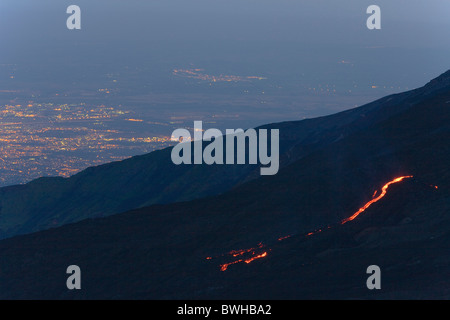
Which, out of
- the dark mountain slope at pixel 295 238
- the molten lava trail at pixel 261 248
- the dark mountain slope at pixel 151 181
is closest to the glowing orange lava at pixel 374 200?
the molten lava trail at pixel 261 248

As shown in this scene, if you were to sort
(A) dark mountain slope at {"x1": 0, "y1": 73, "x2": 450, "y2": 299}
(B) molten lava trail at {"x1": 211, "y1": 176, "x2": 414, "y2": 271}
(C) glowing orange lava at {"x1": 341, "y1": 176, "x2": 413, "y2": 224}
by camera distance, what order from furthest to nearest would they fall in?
(C) glowing orange lava at {"x1": 341, "y1": 176, "x2": 413, "y2": 224}
(B) molten lava trail at {"x1": 211, "y1": 176, "x2": 414, "y2": 271}
(A) dark mountain slope at {"x1": 0, "y1": 73, "x2": 450, "y2": 299}

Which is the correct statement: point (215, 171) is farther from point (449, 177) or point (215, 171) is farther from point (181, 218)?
point (449, 177)

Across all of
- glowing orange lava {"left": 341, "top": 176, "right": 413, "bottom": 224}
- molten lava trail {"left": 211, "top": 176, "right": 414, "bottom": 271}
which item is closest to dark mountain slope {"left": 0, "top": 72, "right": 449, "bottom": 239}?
glowing orange lava {"left": 341, "top": 176, "right": 413, "bottom": 224}

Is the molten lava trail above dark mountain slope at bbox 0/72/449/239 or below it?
below

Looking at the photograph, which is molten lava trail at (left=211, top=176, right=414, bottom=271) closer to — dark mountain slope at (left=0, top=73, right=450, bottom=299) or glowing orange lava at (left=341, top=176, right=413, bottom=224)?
glowing orange lava at (left=341, top=176, right=413, bottom=224)

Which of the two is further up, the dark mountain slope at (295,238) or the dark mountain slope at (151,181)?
the dark mountain slope at (151,181)

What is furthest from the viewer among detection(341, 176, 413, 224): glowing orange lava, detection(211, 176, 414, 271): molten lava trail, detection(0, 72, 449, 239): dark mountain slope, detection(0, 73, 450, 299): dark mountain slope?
detection(0, 72, 449, 239): dark mountain slope

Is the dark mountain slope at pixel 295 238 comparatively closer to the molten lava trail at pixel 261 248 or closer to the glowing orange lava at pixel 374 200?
the molten lava trail at pixel 261 248

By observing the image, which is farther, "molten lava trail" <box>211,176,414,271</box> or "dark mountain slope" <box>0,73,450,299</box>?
"molten lava trail" <box>211,176,414,271</box>
